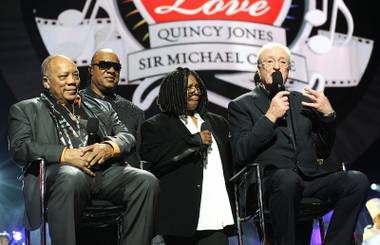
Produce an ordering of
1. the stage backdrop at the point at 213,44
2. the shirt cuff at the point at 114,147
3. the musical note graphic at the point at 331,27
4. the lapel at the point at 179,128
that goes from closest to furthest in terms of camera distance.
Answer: the shirt cuff at the point at 114,147
the lapel at the point at 179,128
the stage backdrop at the point at 213,44
the musical note graphic at the point at 331,27

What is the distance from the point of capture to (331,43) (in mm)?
5535

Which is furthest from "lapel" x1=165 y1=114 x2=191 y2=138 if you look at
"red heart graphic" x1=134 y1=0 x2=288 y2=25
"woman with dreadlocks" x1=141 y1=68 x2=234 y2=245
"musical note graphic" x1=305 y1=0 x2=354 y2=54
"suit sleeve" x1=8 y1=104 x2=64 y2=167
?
"musical note graphic" x1=305 y1=0 x2=354 y2=54

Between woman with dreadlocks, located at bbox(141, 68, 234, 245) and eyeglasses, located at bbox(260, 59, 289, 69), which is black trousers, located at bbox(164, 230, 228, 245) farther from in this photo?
eyeglasses, located at bbox(260, 59, 289, 69)

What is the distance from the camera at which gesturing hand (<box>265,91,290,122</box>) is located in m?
3.16

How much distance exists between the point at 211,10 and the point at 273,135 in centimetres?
249

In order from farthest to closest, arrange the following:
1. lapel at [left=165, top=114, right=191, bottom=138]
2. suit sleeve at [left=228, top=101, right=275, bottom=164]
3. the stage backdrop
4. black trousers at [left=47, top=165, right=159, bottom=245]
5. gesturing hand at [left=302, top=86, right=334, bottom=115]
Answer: the stage backdrop < lapel at [left=165, top=114, right=191, bottom=138] < gesturing hand at [left=302, top=86, right=334, bottom=115] < suit sleeve at [left=228, top=101, right=275, bottom=164] < black trousers at [left=47, top=165, right=159, bottom=245]

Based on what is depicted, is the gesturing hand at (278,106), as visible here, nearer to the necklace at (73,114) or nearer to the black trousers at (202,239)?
the black trousers at (202,239)

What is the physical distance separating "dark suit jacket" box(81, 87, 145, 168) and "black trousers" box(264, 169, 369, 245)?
889mm

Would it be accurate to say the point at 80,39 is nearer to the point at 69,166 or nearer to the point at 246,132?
the point at 246,132

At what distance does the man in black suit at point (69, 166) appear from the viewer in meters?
2.76

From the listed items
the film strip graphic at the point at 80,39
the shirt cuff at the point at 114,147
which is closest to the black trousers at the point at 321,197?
the shirt cuff at the point at 114,147

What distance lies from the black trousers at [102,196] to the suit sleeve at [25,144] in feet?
0.26

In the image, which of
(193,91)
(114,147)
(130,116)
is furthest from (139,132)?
(114,147)

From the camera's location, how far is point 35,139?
9.92 ft
